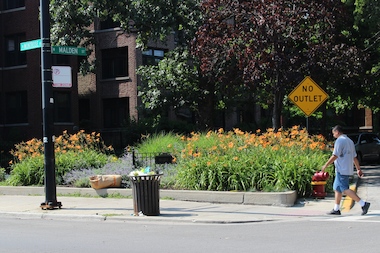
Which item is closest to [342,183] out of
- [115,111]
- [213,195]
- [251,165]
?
[251,165]

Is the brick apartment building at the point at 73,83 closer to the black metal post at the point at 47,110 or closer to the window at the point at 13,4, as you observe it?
the window at the point at 13,4

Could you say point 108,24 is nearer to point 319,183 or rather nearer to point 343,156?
point 319,183

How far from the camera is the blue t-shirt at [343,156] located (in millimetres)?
11664

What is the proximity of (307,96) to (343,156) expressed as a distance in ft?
17.0

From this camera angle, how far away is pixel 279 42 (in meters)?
19.0

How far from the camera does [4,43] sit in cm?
3331

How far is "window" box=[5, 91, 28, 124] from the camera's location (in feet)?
108

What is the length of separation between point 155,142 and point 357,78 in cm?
824

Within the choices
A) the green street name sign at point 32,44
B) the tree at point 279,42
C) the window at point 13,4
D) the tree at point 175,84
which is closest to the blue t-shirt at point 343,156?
the tree at point 279,42

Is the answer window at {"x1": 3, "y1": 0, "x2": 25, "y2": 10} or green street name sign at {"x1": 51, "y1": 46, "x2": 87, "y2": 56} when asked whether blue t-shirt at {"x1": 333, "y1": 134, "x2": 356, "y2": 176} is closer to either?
green street name sign at {"x1": 51, "y1": 46, "x2": 87, "y2": 56}

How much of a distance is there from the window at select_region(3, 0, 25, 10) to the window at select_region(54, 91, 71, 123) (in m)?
5.75

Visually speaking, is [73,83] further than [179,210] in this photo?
Yes

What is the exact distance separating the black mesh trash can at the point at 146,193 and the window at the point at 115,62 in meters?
21.8

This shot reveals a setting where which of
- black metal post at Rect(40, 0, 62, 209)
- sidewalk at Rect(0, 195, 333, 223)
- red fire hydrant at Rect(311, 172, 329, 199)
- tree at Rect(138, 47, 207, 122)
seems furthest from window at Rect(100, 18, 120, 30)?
red fire hydrant at Rect(311, 172, 329, 199)
